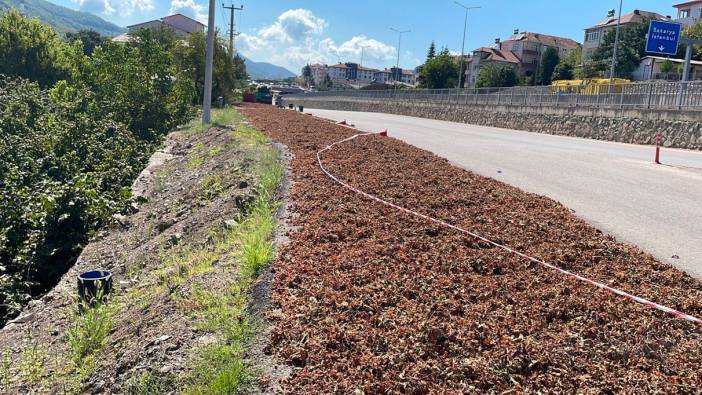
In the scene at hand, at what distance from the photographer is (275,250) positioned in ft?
17.7

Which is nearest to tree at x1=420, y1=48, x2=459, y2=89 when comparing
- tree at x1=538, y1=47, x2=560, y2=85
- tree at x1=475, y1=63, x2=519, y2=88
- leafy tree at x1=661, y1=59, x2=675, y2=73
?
tree at x1=475, y1=63, x2=519, y2=88

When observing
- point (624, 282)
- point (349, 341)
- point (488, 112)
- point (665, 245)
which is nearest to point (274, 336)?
point (349, 341)

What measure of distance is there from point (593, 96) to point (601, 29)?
8330 cm

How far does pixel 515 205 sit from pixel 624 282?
3.12 metres

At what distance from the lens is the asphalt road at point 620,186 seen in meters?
6.88

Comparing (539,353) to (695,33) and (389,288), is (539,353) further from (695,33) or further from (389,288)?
(695,33)

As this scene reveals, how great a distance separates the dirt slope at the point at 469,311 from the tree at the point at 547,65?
98.4 m

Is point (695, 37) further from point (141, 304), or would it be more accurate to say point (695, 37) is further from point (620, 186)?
point (141, 304)

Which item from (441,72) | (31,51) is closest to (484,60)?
(441,72)

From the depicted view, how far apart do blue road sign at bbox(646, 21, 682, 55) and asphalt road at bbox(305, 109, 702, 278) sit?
1484cm

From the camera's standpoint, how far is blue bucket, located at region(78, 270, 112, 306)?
233 inches

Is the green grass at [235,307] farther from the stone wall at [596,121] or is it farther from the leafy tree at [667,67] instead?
the leafy tree at [667,67]

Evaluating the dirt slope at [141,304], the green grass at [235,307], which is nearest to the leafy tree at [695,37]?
the dirt slope at [141,304]

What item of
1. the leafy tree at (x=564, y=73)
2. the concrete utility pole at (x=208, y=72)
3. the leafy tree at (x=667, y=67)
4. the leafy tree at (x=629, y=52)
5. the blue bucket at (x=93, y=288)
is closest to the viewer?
the blue bucket at (x=93, y=288)
